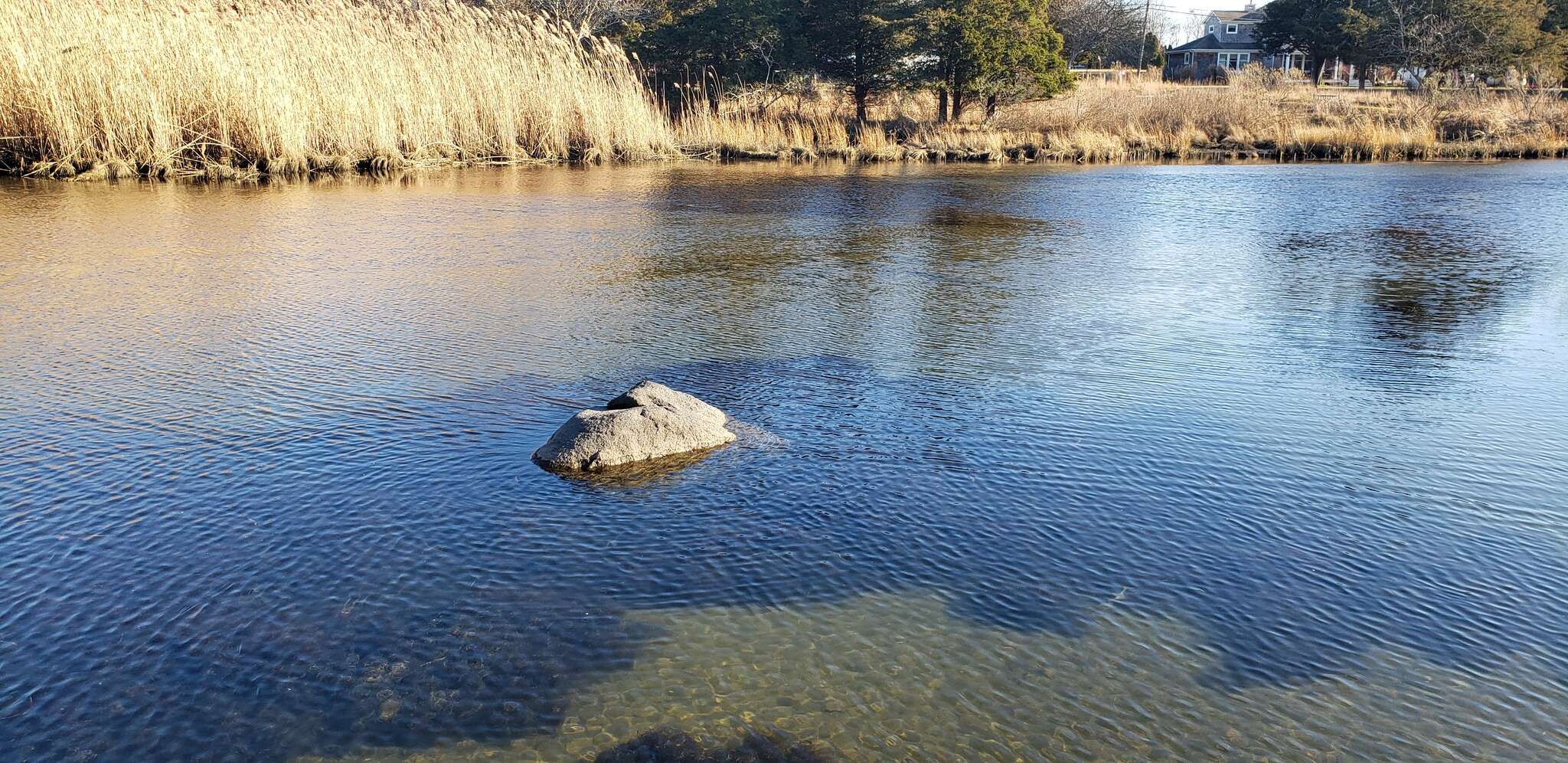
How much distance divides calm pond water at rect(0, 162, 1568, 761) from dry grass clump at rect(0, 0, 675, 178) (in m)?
5.99

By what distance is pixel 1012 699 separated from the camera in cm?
254

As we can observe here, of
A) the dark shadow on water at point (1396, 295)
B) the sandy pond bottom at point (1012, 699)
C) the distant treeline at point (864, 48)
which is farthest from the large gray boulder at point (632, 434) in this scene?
the distant treeline at point (864, 48)

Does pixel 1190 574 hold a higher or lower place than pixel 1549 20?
lower

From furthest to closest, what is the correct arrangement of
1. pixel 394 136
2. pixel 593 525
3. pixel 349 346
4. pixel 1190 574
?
pixel 394 136
pixel 349 346
pixel 593 525
pixel 1190 574

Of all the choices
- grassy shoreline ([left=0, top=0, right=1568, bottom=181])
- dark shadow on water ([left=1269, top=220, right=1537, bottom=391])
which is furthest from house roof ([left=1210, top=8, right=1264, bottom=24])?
dark shadow on water ([left=1269, top=220, right=1537, bottom=391])

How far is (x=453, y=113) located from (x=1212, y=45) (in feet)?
168

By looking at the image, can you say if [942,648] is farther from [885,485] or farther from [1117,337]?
[1117,337]

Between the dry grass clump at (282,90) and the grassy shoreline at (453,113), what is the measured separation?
0.08 ft

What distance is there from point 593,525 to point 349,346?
2.62 m

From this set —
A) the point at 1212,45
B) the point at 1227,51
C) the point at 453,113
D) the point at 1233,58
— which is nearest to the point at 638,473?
the point at 453,113

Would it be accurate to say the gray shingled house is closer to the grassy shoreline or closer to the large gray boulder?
the grassy shoreline

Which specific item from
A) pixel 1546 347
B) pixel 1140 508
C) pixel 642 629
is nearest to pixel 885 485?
pixel 1140 508

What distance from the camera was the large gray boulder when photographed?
12.7ft

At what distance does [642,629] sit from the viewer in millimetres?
2820
